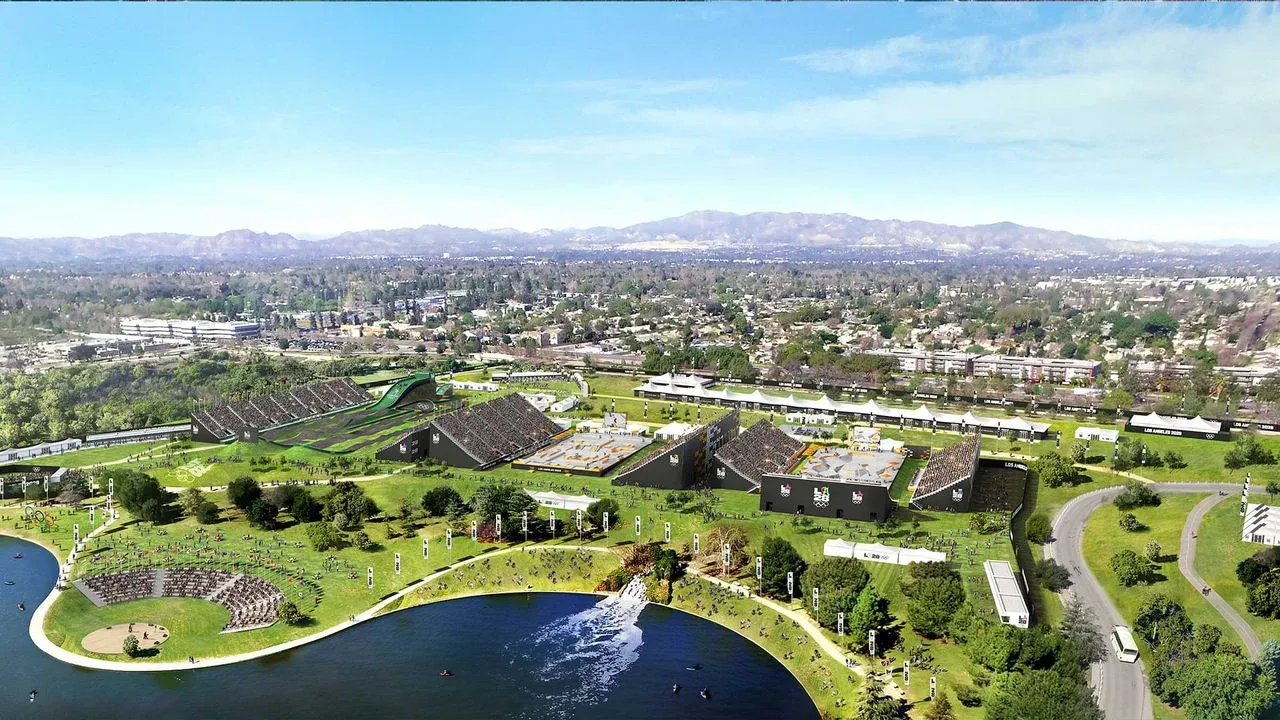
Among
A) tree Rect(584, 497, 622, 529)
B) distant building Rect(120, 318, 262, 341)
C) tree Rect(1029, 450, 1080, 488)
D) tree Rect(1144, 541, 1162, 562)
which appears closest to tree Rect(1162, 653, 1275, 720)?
tree Rect(1144, 541, 1162, 562)

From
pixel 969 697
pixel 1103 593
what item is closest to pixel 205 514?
pixel 969 697

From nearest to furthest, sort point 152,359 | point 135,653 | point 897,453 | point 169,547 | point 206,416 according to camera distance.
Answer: point 135,653 < point 169,547 < point 897,453 < point 206,416 < point 152,359

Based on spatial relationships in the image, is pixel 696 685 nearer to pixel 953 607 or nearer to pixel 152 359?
pixel 953 607

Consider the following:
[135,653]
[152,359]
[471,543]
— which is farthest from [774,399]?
[152,359]

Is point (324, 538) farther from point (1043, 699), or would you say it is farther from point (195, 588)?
point (1043, 699)

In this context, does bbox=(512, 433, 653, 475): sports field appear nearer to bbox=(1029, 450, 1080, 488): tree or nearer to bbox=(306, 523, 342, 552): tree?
bbox=(306, 523, 342, 552): tree

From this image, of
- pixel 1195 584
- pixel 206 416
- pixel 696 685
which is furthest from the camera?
pixel 206 416

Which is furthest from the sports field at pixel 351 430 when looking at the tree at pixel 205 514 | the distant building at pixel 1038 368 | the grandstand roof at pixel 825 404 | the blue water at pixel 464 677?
the distant building at pixel 1038 368
